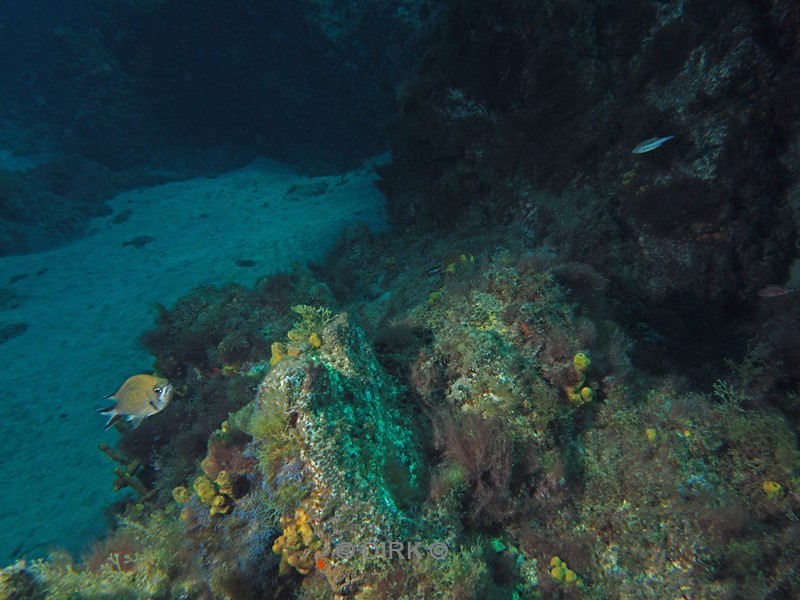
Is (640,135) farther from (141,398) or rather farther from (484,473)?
(141,398)

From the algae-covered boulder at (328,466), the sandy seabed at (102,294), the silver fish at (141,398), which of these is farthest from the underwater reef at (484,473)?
the sandy seabed at (102,294)

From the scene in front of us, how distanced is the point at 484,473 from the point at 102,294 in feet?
38.9

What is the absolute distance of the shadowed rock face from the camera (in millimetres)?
4336

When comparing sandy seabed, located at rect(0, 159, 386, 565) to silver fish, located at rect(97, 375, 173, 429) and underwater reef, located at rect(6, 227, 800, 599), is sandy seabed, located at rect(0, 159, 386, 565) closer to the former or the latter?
silver fish, located at rect(97, 375, 173, 429)

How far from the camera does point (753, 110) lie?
14.2 ft

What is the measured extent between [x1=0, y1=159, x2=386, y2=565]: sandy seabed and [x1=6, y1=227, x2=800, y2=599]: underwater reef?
10.6 feet

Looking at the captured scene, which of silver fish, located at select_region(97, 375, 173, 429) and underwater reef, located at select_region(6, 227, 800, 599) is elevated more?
silver fish, located at select_region(97, 375, 173, 429)

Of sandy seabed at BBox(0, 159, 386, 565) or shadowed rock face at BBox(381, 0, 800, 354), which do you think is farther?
sandy seabed at BBox(0, 159, 386, 565)

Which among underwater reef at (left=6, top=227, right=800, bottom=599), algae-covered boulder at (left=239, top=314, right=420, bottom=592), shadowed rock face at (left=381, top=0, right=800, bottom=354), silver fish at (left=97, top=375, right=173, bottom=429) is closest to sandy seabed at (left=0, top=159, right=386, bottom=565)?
silver fish at (left=97, top=375, right=173, bottom=429)

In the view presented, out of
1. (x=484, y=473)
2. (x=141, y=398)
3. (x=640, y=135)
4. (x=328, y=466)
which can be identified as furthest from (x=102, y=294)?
(x=640, y=135)

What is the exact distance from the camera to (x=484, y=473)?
2.94 meters

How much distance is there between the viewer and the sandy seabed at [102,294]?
5.72m

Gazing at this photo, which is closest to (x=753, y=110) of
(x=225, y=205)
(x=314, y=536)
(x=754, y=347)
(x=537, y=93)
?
(x=754, y=347)

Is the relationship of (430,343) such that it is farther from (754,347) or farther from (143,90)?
(143,90)
